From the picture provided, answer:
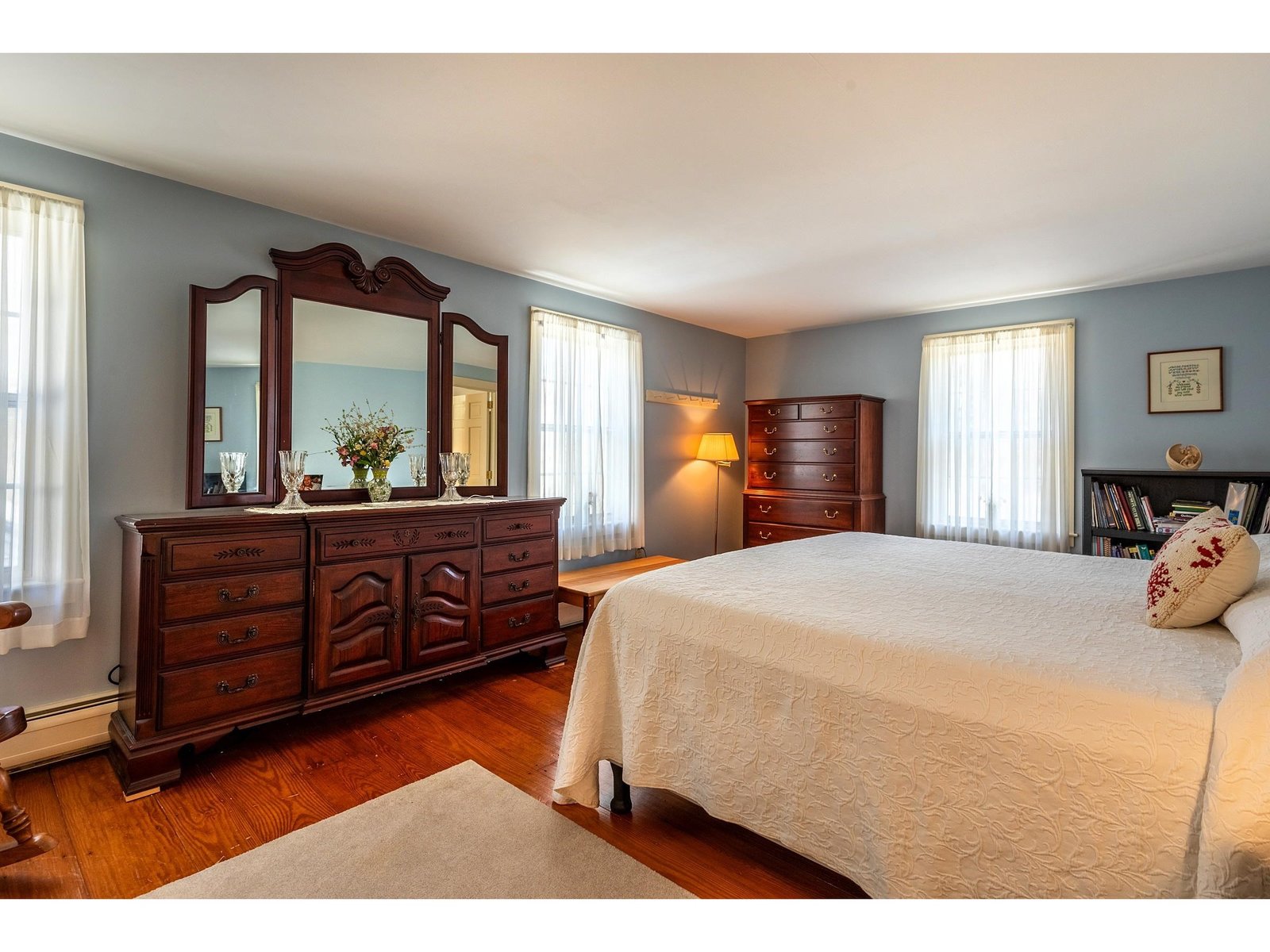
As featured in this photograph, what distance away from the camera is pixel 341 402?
3115 mm

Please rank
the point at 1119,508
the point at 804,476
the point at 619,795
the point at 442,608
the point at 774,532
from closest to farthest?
the point at 619,795, the point at 442,608, the point at 1119,508, the point at 804,476, the point at 774,532

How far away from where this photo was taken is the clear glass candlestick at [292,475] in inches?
108

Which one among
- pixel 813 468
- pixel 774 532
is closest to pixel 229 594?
pixel 774 532

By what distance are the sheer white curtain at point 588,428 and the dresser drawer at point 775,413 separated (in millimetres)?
1171

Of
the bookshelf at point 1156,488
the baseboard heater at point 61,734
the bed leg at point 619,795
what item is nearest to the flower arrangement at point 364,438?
the baseboard heater at point 61,734

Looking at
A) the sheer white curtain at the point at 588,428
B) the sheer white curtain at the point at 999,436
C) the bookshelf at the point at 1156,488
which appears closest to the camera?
the bookshelf at the point at 1156,488

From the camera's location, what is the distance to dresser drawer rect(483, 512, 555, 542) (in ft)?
10.5

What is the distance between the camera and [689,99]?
195 centimetres

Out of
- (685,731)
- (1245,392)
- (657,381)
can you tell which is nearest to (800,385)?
(657,381)

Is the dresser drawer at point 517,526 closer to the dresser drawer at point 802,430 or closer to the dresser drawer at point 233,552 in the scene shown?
the dresser drawer at point 233,552

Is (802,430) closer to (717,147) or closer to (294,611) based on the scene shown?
(717,147)

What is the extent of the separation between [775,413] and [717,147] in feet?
10.4

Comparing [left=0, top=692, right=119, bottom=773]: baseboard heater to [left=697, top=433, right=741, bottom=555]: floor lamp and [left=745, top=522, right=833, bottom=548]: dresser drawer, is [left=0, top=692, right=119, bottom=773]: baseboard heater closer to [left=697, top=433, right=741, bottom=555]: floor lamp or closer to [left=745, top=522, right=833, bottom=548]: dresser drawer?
[left=745, top=522, right=833, bottom=548]: dresser drawer

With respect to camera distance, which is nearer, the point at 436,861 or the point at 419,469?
the point at 436,861
